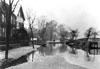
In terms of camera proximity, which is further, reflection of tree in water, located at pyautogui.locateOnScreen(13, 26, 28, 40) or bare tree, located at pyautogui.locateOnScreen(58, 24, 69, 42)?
bare tree, located at pyautogui.locateOnScreen(58, 24, 69, 42)

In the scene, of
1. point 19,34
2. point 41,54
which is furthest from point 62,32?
point 41,54

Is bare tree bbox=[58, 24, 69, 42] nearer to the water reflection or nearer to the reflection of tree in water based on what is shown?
the reflection of tree in water

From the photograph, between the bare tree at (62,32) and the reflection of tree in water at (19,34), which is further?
the bare tree at (62,32)

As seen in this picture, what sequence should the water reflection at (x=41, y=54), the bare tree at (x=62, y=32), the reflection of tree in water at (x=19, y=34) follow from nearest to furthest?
the water reflection at (x=41, y=54) → the reflection of tree in water at (x=19, y=34) → the bare tree at (x=62, y=32)

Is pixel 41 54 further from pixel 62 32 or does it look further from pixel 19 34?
pixel 62 32

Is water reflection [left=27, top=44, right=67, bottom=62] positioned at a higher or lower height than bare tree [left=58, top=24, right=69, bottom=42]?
lower

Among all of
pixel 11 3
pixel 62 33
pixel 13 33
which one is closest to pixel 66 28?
pixel 62 33

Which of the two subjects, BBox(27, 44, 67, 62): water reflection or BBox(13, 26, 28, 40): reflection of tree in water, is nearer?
BBox(27, 44, 67, 62): water reflection

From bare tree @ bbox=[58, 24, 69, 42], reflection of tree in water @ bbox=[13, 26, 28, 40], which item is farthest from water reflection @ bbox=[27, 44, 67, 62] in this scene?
bare tree @ bbox=[58, 24, 69, 42]

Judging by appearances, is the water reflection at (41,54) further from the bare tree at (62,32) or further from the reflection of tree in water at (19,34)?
the bare tree at (62,32)

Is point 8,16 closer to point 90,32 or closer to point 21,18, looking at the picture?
point 21,18

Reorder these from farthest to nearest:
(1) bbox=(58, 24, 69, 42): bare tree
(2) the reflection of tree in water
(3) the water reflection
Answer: (1) bbox=(58, 24, 69, 42): bare tree, (2) the reflection of tree in water, (3) the water reflection

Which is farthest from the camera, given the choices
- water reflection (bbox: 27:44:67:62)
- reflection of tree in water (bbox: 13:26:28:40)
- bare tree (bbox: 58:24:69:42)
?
bare tree (bbox: 58:24:69:42)

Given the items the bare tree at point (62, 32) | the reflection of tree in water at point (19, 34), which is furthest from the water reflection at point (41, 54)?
the bare tree at point (62, 32)
